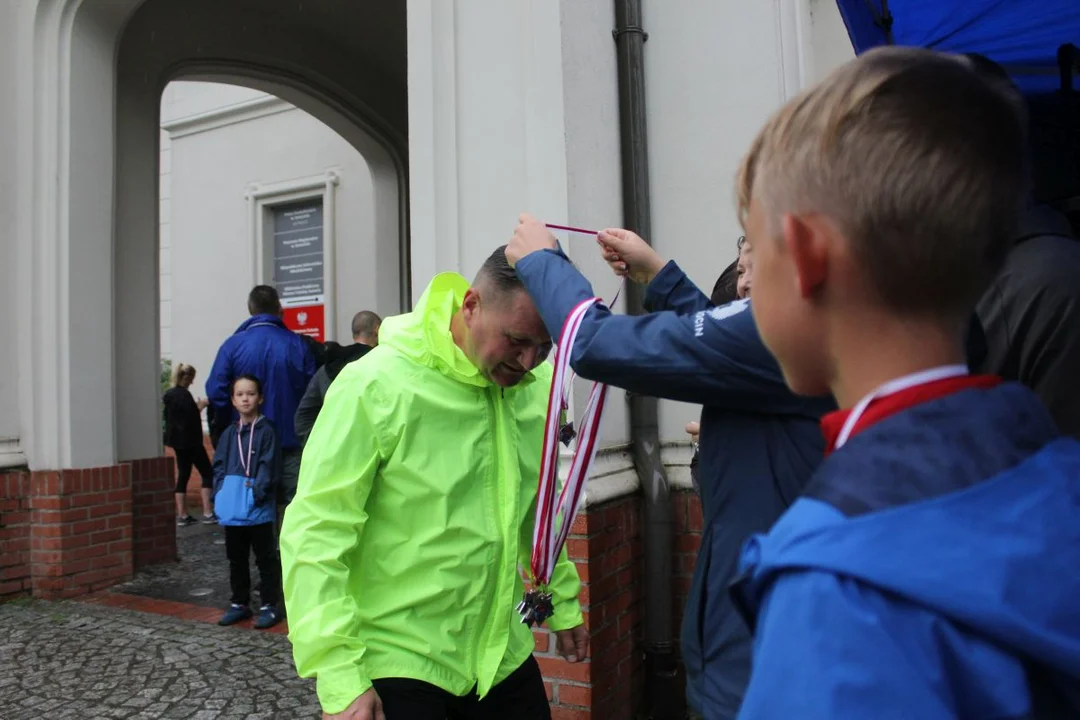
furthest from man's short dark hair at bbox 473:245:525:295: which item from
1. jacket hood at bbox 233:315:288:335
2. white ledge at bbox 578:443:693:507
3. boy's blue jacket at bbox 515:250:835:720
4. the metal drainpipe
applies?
jacket hood at bbox 233:315:288:335

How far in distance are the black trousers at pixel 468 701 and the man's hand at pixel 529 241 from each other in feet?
3.25

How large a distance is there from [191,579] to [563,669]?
12.3 ft

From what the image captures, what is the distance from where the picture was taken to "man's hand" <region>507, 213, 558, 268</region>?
63.0 inches

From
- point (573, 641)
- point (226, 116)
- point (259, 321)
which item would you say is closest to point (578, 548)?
point (573, 641)

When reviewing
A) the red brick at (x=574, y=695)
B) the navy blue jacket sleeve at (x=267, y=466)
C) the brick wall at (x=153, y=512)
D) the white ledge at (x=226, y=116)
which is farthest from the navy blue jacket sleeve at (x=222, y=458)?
the white ledge at (x=226, y=116)

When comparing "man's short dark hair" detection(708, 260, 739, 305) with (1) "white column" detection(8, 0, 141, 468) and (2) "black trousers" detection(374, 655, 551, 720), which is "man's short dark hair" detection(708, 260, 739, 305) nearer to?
(2) "black trousers" detection(374, 655, 551, 720)

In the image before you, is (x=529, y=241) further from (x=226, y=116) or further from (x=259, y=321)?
(x=226, y=116)

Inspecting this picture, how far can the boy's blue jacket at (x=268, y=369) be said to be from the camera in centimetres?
561

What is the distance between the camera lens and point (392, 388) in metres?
1.92

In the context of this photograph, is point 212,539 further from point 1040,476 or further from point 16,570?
point 1040,476

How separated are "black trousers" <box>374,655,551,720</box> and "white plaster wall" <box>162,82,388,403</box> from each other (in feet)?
26.8

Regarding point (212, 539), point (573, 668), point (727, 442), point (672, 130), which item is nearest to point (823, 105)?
point (727, 442)

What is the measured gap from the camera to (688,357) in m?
1.34

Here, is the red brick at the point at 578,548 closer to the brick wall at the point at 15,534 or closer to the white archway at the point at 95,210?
the white archway at the point at 95,210
